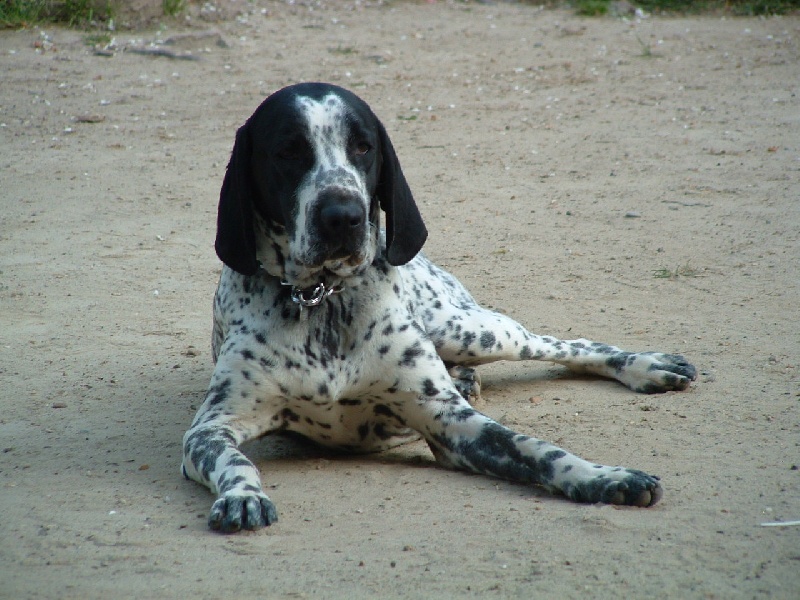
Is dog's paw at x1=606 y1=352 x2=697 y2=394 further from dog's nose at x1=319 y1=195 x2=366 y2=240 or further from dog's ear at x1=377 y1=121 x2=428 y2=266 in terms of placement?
dog's nose at x1=319 y1=195 x2=366 y2=240

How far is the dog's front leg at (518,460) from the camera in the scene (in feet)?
12.4

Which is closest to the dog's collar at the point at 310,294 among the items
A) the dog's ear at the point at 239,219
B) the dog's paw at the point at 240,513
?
the dog's ear at the point at 239,219

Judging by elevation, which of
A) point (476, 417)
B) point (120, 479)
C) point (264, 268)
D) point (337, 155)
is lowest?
point (120, 479)

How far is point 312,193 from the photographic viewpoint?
4125 millimetres

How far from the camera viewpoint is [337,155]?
4242 millimetres

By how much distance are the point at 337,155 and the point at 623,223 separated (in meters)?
4.10

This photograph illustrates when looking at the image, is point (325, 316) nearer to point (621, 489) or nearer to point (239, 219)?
point (239, 219)

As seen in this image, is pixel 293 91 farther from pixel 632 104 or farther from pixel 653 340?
pixel 632 104

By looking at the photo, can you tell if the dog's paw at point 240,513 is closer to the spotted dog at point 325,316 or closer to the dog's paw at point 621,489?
the spotted dog at point 325,316

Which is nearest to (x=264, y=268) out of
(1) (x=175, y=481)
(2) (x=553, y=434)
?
(1) (x=175, y=481)

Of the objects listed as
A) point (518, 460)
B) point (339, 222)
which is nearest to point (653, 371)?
point (518, 460)

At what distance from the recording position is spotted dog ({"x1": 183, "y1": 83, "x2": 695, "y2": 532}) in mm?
4137

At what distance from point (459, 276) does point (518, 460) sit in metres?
3.04

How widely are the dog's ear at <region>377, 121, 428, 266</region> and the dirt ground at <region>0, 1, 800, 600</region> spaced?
3.01ft
